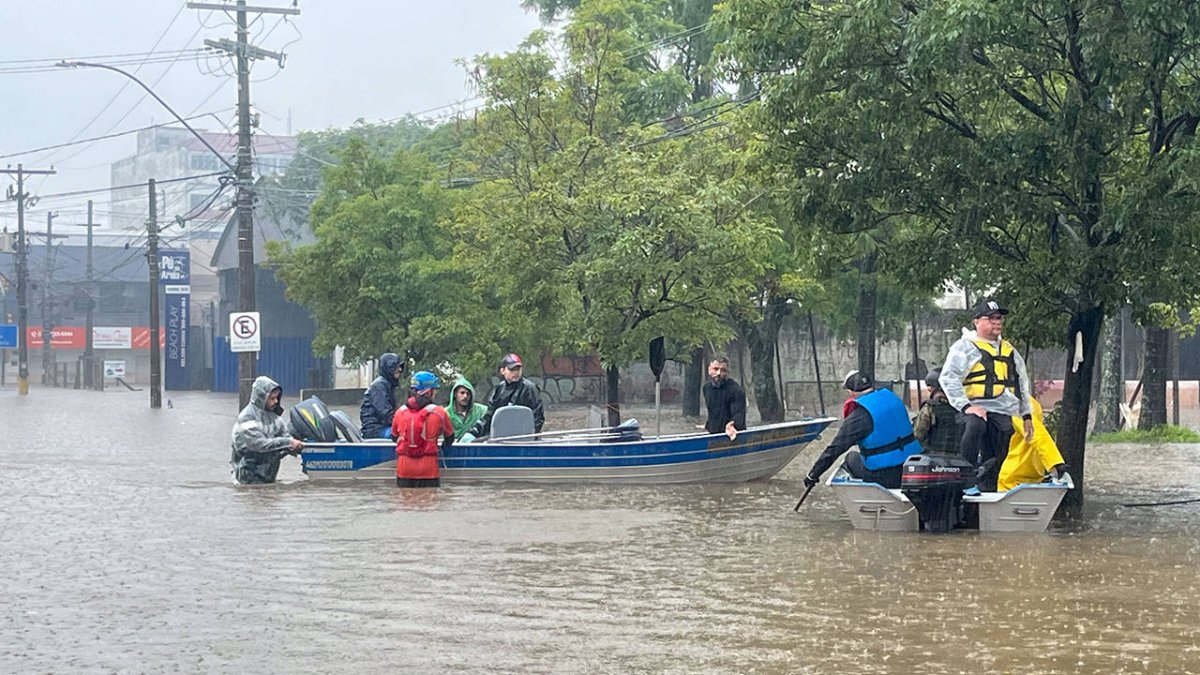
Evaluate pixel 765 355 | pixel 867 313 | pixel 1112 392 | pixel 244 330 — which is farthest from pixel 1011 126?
pixel 765 355

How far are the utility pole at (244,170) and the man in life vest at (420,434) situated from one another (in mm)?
14917

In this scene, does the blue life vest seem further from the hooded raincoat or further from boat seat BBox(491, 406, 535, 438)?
the hooded raincoat

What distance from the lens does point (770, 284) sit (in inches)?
1312

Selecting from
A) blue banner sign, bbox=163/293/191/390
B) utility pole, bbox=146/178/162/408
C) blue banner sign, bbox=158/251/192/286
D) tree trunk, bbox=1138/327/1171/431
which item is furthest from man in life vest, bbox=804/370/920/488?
blue banner sign, bbox=163/293/191/390

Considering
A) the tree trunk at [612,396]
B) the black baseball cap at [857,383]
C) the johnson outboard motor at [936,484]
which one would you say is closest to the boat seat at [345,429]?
the black baseball cap at [857,383]

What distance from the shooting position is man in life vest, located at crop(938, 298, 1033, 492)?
47.0 feet

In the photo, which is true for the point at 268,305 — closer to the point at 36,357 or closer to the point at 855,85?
the point at 36,357

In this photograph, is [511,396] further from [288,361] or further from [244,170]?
[288,361]

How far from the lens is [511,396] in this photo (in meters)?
20.6

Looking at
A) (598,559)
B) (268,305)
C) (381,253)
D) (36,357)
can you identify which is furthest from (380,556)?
(36,357)

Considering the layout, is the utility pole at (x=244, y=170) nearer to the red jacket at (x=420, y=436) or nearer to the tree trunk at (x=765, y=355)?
the tree trunk at (x=765, y=355)

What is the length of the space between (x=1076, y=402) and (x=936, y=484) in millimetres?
2613

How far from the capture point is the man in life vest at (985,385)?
47.0 ft

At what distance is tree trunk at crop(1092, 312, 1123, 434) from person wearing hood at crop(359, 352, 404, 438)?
47.9 feet
